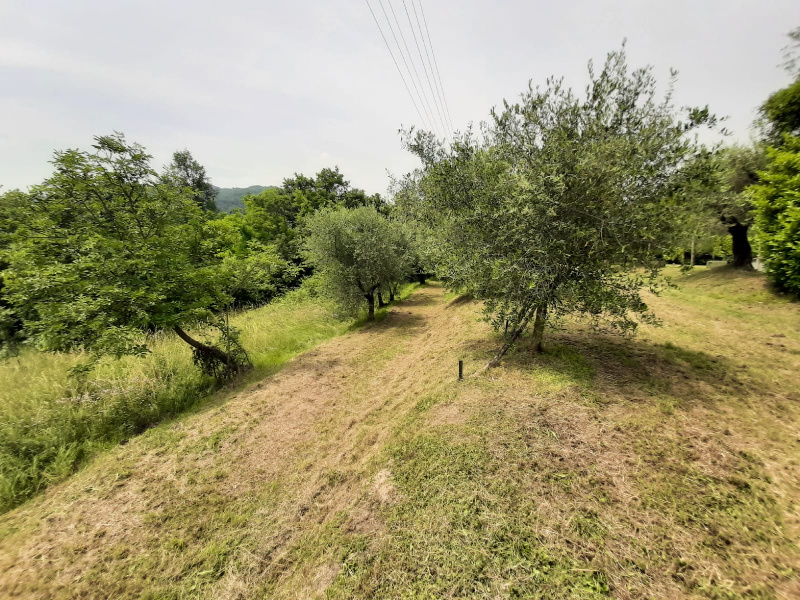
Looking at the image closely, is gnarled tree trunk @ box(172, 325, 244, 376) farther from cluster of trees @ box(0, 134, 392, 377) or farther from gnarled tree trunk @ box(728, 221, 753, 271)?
gnarled tree trunk @ box(728, 221, 753, 271)

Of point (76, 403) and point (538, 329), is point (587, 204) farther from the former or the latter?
point (76, 403)

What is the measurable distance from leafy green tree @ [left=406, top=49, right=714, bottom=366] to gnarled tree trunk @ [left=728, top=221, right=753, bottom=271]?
61.2 feet

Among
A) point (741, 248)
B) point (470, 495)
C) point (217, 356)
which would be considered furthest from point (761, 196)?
point (217, 356)

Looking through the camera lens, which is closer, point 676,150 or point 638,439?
point 638,439

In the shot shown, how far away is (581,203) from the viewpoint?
7367 mm

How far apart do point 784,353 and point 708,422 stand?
574 cm

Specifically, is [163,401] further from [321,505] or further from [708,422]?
[708,422]

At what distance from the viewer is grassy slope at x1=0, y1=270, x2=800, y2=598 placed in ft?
12.9

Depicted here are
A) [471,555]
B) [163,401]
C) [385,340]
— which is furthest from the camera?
[385,340]

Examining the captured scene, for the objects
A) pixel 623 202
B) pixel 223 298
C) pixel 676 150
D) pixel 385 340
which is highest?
pixel 676 150

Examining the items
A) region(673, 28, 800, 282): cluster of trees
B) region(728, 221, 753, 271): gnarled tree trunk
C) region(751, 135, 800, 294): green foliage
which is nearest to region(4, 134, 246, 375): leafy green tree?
region(673, 28, 800, 282): cluster of trees

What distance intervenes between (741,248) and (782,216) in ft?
28.8

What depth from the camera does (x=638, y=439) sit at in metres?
5.59

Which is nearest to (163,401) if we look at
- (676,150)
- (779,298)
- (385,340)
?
(385,340)
